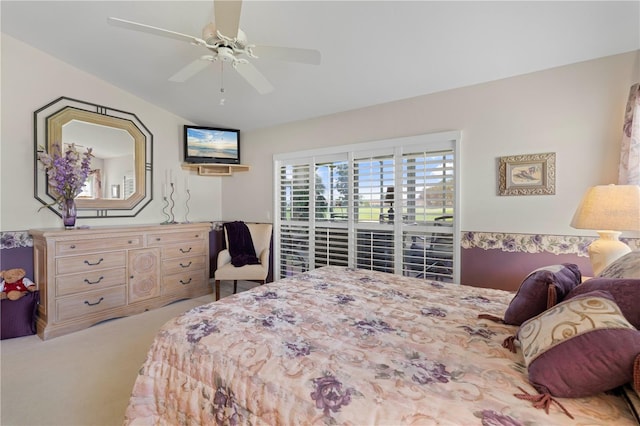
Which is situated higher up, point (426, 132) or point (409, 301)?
point (426, 132)

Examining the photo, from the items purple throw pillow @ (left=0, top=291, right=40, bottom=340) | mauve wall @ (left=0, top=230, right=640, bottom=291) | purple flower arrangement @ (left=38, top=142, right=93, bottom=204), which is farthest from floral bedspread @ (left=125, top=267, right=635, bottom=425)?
purple flower arrangement @ (left=38, top=142, right=93, bottom=204)

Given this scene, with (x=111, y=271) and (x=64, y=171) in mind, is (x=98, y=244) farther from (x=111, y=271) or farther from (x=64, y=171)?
(x=64, y=171)

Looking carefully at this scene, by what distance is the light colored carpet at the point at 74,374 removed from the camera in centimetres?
175

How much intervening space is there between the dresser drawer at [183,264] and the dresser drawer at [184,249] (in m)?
0.06

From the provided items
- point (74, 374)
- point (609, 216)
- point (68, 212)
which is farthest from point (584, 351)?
point (68, 212)

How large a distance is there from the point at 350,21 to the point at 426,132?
137 centimetres

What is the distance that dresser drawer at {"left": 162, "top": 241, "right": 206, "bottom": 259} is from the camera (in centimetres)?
359

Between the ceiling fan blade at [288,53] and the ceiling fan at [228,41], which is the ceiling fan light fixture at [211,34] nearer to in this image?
the ceiling fan at [228,41]

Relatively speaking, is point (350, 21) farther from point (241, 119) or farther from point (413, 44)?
point (241, 119)

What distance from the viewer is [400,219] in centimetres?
322

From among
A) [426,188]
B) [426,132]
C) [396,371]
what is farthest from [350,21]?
[396,371]

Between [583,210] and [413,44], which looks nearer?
[583,210]

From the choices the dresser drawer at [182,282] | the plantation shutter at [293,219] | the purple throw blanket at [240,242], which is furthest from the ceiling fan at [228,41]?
the dresser drawer at [182,282]

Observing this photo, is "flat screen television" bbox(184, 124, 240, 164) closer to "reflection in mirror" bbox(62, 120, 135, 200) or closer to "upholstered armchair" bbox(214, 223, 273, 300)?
"reflection in mirror" bbox(62, 120, 135, 200)
